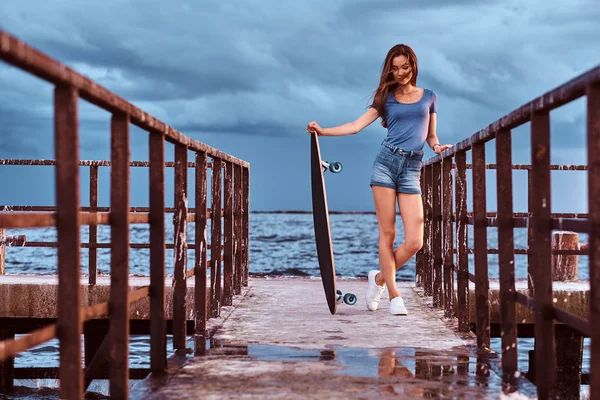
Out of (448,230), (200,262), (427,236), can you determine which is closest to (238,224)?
(427,236)

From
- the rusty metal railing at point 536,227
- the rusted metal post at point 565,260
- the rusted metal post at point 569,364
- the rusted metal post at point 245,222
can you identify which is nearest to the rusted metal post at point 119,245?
the rusty metal railing at point 536,227

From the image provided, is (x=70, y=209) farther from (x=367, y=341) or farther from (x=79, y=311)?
(x=367, y=341)

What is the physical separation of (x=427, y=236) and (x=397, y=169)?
7.47ft

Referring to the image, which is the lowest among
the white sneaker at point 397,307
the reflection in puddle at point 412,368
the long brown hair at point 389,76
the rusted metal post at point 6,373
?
the rusted metal post at point 6,373

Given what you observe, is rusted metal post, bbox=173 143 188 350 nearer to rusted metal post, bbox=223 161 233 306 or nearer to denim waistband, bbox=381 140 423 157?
denim waistband, bbox=381 140 423 157

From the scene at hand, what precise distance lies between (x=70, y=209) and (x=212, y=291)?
352 centimetres

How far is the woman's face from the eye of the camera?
5.64m

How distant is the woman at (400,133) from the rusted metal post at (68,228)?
136 inches

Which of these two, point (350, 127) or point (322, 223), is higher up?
point (350, 127)

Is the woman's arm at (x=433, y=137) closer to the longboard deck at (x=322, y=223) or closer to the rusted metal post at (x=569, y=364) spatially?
the longboard deck at (x=322, y=223)

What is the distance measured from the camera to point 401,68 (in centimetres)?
565

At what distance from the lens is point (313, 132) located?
A: 5941 millimetres

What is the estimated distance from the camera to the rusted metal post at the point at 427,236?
24.4 feet

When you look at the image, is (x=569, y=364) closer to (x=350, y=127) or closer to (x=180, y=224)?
(x=350, y=127)
